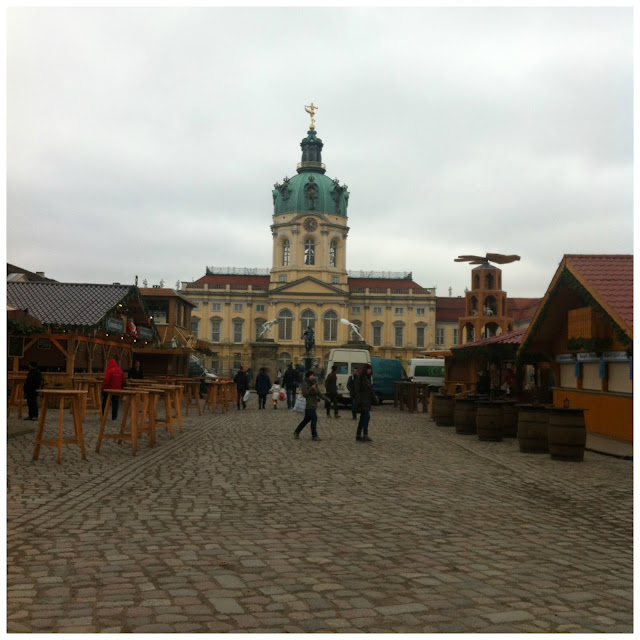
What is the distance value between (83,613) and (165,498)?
159 inches

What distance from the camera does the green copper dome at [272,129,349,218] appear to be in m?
93.1

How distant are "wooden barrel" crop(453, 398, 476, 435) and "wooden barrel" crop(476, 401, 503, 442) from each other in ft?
4.94

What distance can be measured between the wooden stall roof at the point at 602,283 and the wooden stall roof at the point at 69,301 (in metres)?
13.6

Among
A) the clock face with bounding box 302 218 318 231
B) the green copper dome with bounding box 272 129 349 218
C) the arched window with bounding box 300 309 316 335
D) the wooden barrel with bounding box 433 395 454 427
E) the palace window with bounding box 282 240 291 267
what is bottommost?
the wooden barrel with bounding box 433 395 454 427

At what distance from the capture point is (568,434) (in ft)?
42.1

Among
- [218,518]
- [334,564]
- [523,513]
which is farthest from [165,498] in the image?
[523,513]

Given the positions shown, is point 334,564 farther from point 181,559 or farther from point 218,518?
point 218,518

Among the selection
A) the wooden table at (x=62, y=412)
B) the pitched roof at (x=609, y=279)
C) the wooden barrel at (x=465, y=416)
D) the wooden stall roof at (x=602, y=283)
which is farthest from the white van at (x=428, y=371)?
the wooden table at (x=62, y=412)

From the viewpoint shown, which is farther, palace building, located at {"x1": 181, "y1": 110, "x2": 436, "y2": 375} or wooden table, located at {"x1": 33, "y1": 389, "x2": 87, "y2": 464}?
palace building, located at {"x1": 181, "y1": 110, "x2": 436, "y2": 375}

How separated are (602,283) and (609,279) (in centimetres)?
29

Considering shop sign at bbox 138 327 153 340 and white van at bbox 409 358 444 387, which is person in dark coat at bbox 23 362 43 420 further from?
white van at bbox 409 358 444 387

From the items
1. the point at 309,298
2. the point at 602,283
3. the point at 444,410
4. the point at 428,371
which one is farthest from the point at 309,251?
the point at 602,283

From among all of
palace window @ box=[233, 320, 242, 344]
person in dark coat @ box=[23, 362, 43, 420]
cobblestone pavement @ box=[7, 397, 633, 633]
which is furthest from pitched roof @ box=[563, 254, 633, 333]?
palace window @ box=[233, 320, 242, 344]

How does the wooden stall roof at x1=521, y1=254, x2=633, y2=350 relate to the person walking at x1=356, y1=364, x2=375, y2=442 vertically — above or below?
above
